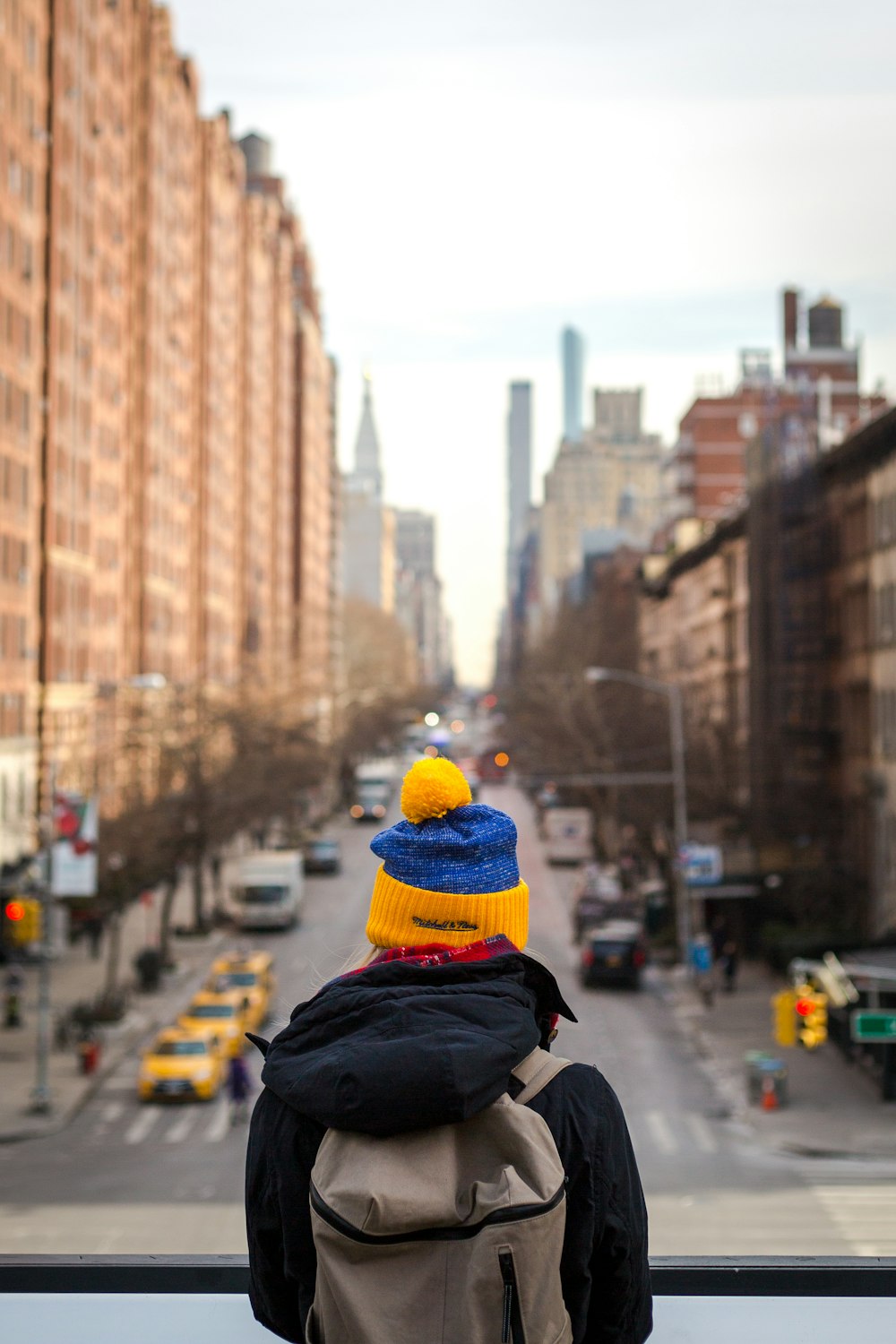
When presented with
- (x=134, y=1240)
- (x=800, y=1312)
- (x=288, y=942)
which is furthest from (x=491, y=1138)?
(x=288, y=942)

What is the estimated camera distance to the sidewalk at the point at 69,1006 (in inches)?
1189

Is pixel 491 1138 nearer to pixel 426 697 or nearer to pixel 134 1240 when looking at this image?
pixel 134 1240

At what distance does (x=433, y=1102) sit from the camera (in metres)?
2.31

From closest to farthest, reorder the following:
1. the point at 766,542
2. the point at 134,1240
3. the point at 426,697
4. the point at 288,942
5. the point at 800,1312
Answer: the point at 800,1312
the point at 134,1240
the point at 288,942
the point at 766,542
the point at 426,697

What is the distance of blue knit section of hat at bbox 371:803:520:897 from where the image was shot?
2.79 m

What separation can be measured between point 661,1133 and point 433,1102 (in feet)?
86.2

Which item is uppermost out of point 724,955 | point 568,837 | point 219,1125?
point 568,837

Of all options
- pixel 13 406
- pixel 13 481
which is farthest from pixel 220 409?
pixel 13 481

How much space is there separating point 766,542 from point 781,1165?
3264 cm

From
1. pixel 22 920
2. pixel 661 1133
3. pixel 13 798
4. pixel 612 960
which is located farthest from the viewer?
pixel 13 798

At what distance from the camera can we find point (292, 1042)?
8.46 ft

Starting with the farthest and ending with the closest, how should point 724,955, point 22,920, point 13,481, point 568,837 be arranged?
point 568,837, point 13,481, point 724,955, point 22,920

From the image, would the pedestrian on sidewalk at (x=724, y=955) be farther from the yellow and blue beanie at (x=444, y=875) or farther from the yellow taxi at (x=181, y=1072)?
the yellow and blue beanie at (x=444, y=875)

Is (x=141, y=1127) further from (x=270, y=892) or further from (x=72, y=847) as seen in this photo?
(x=270, y=892)
